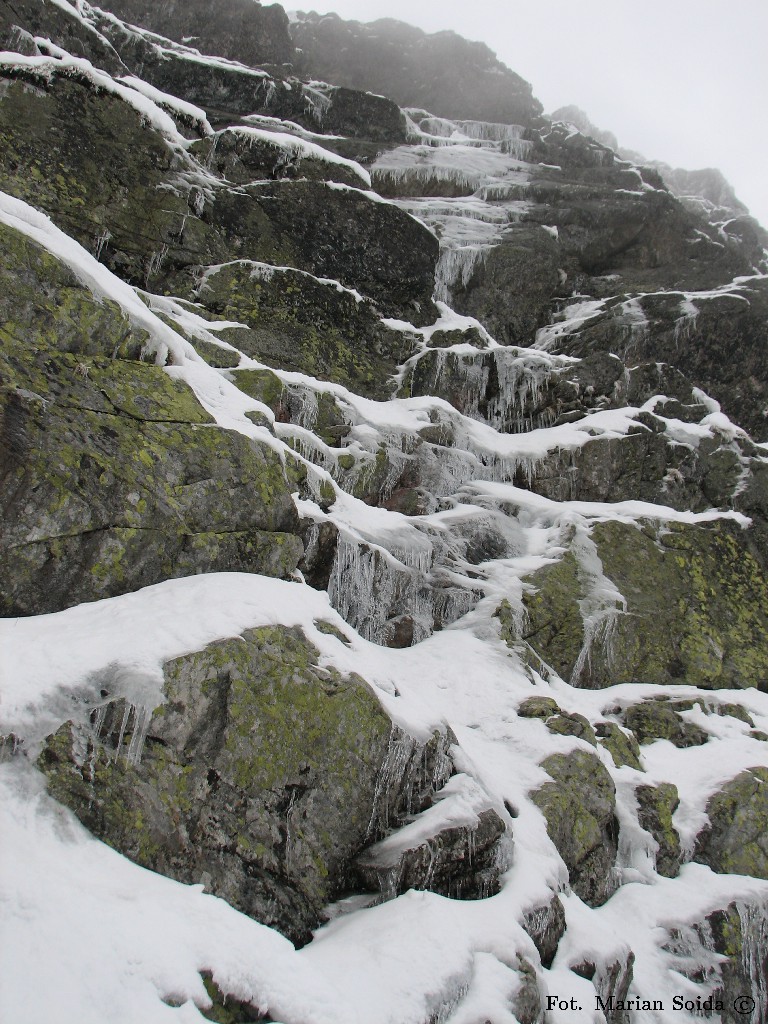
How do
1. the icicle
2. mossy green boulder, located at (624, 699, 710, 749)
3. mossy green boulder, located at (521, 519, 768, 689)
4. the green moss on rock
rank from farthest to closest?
the icicle, mossy green boulder, located at (521, 519, 768, 689), mossy green boulder, located at (624, 699, 710, 749), the green moss on rock

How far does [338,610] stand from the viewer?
9320 mm

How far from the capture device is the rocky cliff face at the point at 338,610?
433cm

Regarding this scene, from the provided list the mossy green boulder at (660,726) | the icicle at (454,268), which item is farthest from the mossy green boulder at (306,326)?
the mossy green boulder at (660,726)

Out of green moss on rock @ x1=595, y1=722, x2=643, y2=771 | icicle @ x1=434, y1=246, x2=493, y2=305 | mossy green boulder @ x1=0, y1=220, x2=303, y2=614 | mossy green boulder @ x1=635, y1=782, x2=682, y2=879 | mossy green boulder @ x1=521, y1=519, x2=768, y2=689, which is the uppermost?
icicle @ x1=434, y1=246, x2=493, y2=305

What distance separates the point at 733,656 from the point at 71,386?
38.8 feet

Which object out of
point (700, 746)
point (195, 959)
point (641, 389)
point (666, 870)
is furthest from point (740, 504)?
point (195, 959)

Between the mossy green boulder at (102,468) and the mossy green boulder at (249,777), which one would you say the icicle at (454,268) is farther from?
the mossy green boulder at (249,777)

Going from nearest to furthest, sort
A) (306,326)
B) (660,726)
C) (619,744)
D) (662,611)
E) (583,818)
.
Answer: (583,818) < (619,744) < (660,726) < (662,611) < (306,326)

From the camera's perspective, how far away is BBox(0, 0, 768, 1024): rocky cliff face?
433 cm

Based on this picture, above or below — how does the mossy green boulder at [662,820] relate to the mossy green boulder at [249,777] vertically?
below

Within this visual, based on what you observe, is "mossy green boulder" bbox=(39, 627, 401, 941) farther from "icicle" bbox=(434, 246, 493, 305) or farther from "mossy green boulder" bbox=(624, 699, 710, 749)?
"icicle" bbox=(434, 246, 493, 305)

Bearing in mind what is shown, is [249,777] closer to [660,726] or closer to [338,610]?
[338,610]

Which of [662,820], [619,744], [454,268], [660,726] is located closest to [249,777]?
[662,820]

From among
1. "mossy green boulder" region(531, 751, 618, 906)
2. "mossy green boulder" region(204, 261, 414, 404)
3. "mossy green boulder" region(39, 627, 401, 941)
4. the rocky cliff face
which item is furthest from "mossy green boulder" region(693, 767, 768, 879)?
"mossy green boulder" region(204, 261, 414, 404)
